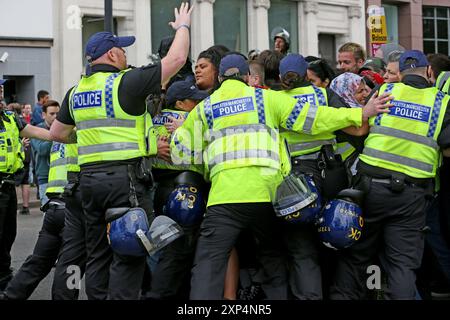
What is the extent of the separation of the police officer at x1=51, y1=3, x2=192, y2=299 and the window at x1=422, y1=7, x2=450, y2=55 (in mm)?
25193

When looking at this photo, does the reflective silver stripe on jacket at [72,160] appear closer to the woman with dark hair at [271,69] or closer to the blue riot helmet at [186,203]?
the blue riot helmet at [186,203]

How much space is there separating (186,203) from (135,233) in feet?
2.00

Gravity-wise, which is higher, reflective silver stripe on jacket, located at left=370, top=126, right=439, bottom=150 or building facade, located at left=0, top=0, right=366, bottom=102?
building facade, located at left=0, top=0, right=366, bottom=102

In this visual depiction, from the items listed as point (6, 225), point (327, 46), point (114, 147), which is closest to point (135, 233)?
point (114, 147)

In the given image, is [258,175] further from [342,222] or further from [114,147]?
[114,147]

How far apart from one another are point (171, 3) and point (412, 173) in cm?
1773

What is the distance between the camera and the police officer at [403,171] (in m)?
5.41

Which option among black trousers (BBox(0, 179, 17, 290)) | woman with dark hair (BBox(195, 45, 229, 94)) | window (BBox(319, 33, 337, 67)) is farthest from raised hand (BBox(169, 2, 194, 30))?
window (BBox(319, 33, 337, 67))

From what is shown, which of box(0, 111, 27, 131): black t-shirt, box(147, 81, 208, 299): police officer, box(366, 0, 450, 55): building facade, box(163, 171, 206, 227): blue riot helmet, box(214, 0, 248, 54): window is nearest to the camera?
box(163, 171, 206, 227): blue riot helmet

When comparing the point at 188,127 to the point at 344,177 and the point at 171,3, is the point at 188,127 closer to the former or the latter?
the point at 344,177

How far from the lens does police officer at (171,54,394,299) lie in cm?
521

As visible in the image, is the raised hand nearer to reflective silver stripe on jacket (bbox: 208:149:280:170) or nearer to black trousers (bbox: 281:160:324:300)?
reflective silver stripe on jacket (bbox: 208:149:280:170)

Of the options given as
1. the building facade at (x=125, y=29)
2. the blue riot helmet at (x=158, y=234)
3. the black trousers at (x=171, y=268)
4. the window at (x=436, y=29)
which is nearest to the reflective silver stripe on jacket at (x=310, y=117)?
the blue riot helmet at (x=158, y=234)

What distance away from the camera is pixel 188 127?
5527mm
